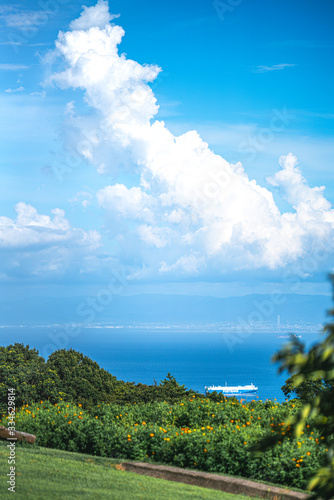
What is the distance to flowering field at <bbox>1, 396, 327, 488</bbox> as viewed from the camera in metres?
7.55

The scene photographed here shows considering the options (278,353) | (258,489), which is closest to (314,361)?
(278,353)

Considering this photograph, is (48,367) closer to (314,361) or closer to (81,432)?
(81,432)

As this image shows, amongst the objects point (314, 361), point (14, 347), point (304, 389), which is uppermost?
point (14, 347)

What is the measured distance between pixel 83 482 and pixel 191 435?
7.25 feet

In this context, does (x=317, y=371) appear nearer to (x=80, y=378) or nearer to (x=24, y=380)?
(x=24, y=380)

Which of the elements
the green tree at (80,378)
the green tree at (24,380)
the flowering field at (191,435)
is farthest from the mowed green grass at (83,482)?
the green tree at (80,378)

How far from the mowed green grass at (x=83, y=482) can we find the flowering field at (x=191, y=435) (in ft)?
2.51

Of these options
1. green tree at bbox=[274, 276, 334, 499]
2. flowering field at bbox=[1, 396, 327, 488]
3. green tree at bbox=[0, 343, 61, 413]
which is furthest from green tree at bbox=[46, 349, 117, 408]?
green tree at bbox=[274, 276, 334, 499]

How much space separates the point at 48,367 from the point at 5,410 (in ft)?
6.48

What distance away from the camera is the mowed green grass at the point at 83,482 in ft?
19.9

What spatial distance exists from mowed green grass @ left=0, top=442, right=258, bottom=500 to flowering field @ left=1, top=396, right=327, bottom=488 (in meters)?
0.76

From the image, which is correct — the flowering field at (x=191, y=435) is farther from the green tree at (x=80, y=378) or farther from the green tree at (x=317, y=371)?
the green tree at (x=317, y=371)

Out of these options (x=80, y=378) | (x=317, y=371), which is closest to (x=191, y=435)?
(x=80, y=378)

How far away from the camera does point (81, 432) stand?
9.31 meters
